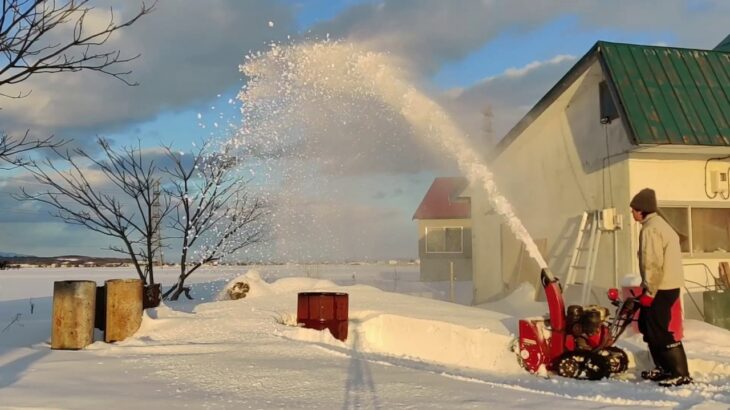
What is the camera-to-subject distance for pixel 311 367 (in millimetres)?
6801

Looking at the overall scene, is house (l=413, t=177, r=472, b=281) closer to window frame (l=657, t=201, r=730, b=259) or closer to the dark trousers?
window frame (l=657, t=201, r=730, b=259)

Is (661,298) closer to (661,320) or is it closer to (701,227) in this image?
(661,320)

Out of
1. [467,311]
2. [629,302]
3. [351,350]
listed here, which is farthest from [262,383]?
[467,311]

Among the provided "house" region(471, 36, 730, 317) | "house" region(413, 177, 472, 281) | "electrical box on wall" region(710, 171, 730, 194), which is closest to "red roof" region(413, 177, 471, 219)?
"house" region(413, 177, 472, 281)

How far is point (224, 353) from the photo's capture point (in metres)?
7.53

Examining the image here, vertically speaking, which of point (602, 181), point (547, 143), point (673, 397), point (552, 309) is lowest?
point (673, 397)

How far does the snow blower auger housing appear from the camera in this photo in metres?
7.53

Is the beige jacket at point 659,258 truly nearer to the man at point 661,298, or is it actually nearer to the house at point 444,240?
the man at point 661,298

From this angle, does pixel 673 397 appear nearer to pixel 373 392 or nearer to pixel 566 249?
pixel 373 392

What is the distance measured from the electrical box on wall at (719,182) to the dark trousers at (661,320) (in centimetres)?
618

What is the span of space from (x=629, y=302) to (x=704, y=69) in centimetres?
747

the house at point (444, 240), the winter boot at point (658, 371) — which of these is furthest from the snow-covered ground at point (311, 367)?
Result: the house at point (444, 240)

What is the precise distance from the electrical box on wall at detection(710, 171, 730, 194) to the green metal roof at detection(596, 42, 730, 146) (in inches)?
47.9

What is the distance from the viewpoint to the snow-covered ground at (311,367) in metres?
5.59
